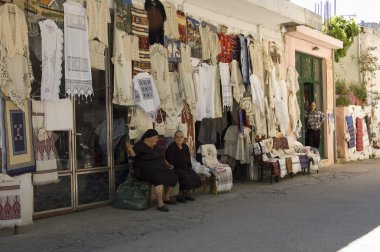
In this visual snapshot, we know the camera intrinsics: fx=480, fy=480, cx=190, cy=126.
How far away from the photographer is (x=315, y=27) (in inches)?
536

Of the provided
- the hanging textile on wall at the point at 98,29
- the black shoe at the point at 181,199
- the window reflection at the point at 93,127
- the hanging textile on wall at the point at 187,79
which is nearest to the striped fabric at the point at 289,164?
the hanging textile on wall at the point at 187,79

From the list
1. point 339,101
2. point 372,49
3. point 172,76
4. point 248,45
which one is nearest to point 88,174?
point 172,76

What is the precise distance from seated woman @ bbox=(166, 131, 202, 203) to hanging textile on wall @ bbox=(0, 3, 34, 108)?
257cm

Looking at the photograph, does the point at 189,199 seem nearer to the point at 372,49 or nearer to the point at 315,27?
the point at 315,27

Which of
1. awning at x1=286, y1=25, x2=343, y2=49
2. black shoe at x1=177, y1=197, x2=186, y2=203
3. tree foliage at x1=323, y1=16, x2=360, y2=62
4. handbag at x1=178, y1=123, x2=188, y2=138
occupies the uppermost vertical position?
tree foliage at x1=323, y1=16, x2=360, y2=62

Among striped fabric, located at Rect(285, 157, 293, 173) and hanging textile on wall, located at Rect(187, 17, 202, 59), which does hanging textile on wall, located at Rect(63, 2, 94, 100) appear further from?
striped fabric, located at Rect(285, 157, 293, 173)

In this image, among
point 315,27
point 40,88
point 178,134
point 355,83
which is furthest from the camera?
point 355,83

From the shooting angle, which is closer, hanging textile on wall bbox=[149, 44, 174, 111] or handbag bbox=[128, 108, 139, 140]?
handbag bbox=[128, 108, 139, 140]

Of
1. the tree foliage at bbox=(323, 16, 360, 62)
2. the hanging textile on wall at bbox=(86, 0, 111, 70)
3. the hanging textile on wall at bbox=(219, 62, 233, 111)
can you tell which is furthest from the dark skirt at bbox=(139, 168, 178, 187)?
the tree foliage at bbox=(323, 16, 360, 62)

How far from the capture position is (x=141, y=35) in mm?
7547

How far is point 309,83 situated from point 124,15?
7.79 meters

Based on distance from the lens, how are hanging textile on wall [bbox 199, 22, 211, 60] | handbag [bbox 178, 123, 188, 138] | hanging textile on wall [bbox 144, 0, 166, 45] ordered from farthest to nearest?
hanging textile on wall [bbox 199, 22, 211, 60], handbag [bbox 178, 123, 188, 138], hanging textile on wall [bbox 144, 0, 166, 45]

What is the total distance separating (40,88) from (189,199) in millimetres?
3006

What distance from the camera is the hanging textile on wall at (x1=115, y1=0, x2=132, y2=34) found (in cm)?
719
